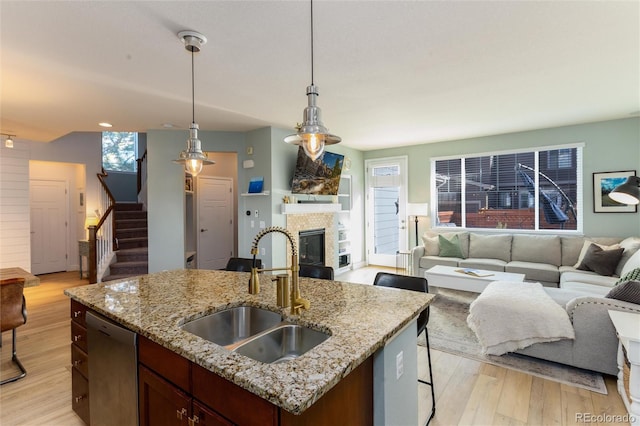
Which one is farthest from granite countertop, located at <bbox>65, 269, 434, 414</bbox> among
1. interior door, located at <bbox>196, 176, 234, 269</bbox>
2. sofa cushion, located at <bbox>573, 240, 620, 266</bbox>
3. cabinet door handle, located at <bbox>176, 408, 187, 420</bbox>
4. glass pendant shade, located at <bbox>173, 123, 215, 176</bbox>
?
interior door, located at <bbox>196, 176, 234, 269</bbox>

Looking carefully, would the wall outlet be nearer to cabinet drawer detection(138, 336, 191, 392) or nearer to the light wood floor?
the light wood floor

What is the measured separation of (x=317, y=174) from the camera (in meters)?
5.16

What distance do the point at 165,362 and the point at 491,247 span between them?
5.07m

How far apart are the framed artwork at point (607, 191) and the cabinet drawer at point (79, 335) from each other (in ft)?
20.9

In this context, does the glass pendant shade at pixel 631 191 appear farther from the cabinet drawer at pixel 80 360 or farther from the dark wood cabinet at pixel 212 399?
the cabinet drawer at pixel 80 360

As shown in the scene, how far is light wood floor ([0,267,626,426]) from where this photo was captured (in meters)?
2.06

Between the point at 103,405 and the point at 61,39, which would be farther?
the point at 61,39

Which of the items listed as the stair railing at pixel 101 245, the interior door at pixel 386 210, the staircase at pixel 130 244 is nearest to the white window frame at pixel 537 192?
the interior door at pixel 386 210

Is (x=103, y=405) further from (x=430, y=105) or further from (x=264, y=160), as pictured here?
(x=430, y=105)

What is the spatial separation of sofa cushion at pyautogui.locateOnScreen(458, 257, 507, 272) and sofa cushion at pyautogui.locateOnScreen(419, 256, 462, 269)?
0.12 m

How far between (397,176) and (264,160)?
311 cm

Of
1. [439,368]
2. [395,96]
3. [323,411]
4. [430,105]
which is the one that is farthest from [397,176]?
[323,411]

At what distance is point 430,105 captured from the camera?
3783 millimetres

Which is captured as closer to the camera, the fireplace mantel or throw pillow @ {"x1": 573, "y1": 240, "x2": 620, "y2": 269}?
throw pillow @ {"x1": 573, "y1": 240, "x2": 620, "y2": 269}
